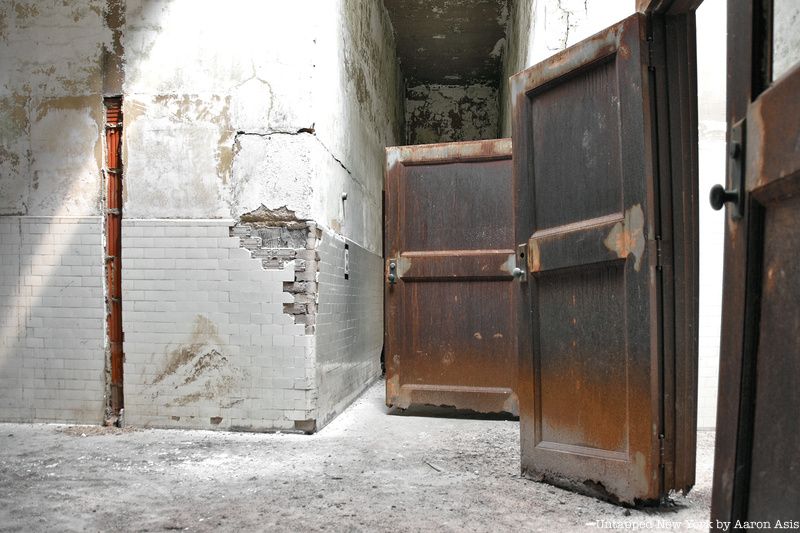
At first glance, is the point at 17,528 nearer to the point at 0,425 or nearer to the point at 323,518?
the point at 323,518

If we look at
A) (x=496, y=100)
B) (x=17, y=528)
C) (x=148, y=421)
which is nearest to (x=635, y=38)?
(x=17, y=528)

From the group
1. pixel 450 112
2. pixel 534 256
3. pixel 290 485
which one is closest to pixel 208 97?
pixel 534 256

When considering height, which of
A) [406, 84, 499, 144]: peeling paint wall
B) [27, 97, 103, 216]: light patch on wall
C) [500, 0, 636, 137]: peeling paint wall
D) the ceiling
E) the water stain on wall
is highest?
the ceiling

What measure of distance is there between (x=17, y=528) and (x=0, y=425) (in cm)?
209

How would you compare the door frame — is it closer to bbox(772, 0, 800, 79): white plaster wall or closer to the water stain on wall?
bbox(772, 0, 800, 79): white plaster wall

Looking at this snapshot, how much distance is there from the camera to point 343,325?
4.25 m

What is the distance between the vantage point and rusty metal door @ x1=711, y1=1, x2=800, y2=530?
3.74 feet

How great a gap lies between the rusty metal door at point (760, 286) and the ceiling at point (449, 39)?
204 inches

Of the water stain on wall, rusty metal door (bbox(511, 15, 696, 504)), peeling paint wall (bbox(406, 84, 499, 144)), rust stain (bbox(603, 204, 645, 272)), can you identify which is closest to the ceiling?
peeling paint wall (bbox(406, 84, 499, 144))

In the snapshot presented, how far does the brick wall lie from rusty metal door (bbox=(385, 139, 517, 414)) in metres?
0.38

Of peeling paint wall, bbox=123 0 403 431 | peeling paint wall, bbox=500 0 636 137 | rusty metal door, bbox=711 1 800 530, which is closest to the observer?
rusty metal door, bbox=711 1 800 530

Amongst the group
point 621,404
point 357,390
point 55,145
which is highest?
point 55,145

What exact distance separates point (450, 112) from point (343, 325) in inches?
198

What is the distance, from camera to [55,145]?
3.69m
